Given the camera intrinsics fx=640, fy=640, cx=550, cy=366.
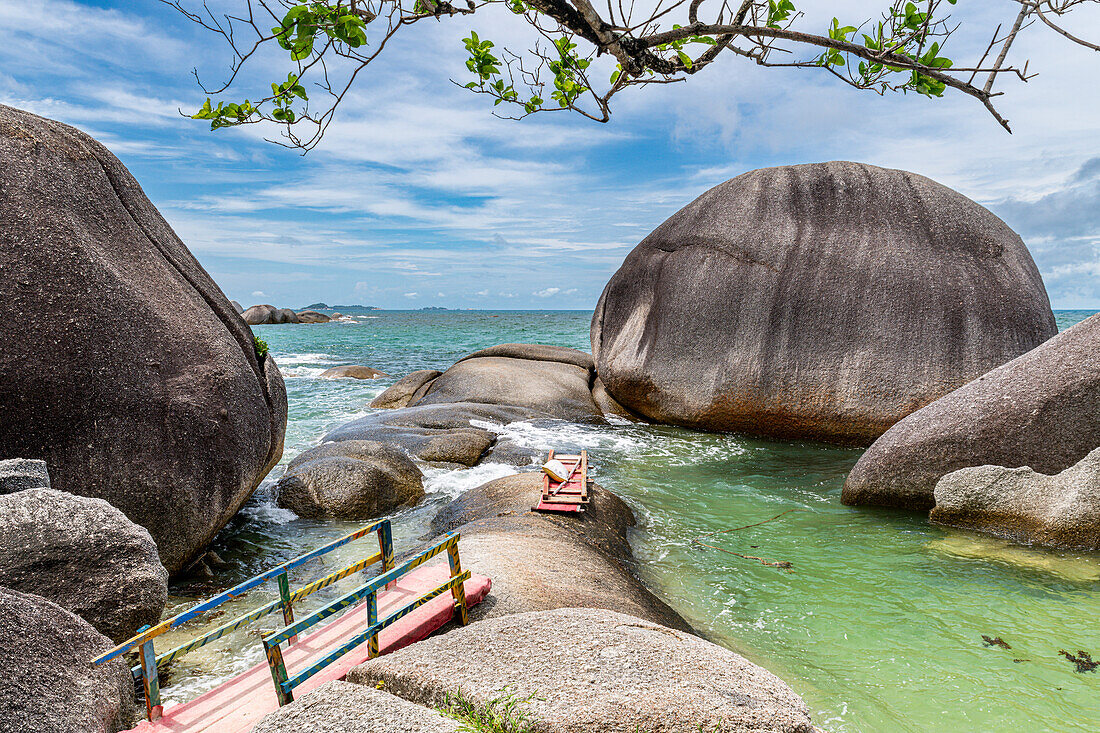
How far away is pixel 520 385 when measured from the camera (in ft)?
42.7

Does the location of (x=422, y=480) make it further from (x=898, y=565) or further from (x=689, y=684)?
(x=689, y=684)

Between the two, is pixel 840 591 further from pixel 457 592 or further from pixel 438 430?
pixel 438 430

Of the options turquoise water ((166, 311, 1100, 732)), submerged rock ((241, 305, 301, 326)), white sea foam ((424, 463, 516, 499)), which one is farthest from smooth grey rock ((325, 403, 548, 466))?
submerged rock ((241, 305, 301, 326))

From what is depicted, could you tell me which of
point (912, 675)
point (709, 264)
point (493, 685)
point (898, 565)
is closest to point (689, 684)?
point (493, 685)

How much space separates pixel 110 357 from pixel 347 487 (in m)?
3.04

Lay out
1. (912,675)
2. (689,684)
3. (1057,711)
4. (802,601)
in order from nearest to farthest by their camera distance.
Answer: (689,684)
(1057,711)
(912,675)
(802,601)

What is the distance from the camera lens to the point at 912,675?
395cm

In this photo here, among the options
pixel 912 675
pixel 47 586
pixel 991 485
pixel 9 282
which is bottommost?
pixel 912 675

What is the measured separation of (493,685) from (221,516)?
3907 millimetres

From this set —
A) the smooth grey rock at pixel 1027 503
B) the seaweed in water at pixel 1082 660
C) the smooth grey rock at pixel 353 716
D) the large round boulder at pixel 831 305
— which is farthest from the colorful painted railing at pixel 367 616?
A: the large round boulder at pixel 831 305

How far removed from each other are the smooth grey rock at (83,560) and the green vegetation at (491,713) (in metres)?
2.19

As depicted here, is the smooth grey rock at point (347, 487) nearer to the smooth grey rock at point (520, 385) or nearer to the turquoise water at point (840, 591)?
the turquoise water at point (840, 591)

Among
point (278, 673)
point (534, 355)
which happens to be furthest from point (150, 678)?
point (534, 355)

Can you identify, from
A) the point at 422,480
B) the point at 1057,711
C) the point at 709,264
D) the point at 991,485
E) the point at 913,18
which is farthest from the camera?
the point at 709,264
